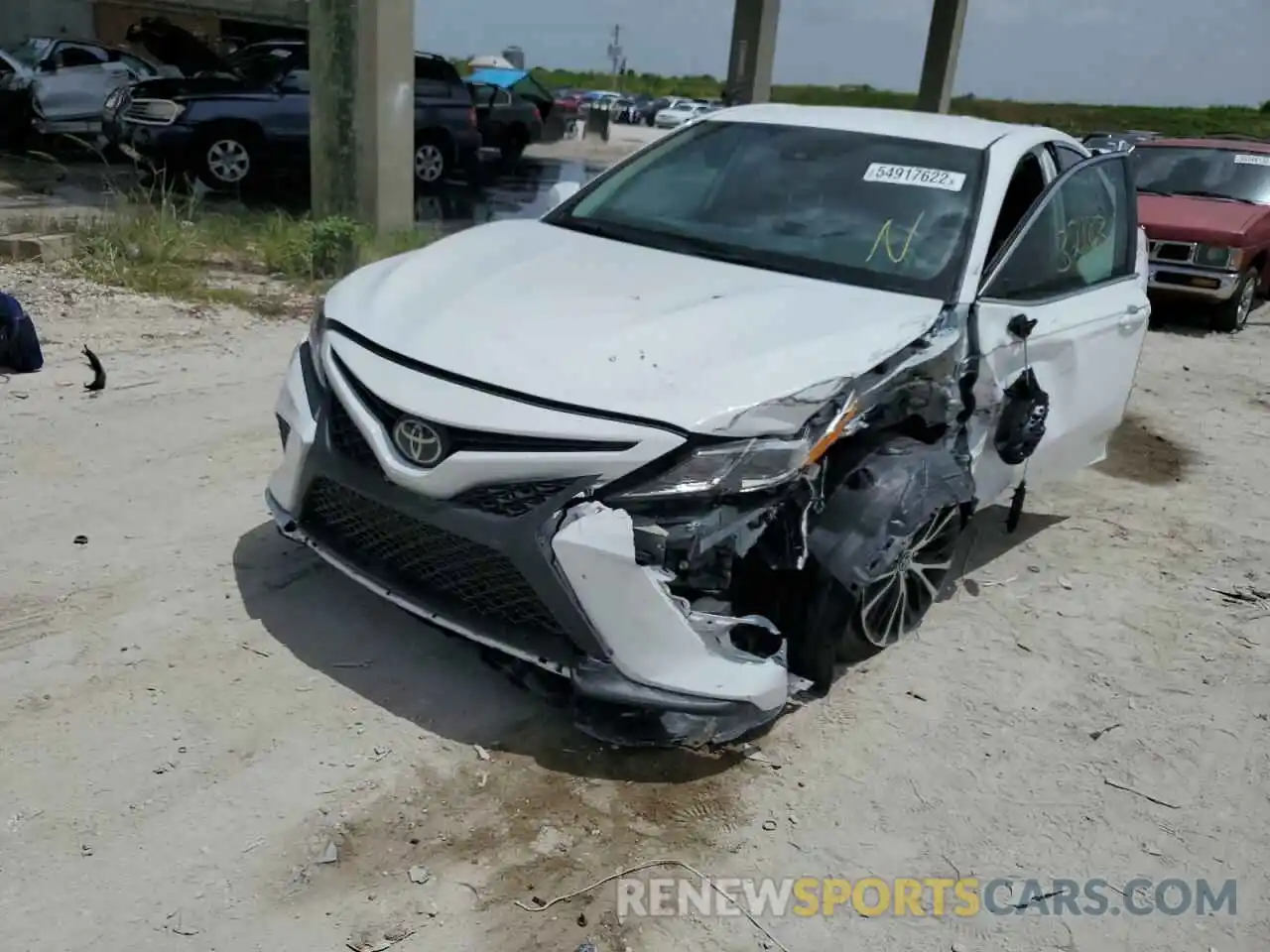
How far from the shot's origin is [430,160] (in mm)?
13859

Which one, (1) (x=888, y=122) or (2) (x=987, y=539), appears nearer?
(1) (x=888, y=122)

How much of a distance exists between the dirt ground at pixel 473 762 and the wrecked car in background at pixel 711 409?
0.25m

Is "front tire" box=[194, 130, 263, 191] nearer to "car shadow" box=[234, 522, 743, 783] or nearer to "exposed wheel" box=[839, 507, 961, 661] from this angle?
"car shadow" box=[234, 522, 743, 783]

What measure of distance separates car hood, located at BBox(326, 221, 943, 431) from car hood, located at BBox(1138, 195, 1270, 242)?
23.8 ft

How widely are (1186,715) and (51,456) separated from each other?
4411 millimetres

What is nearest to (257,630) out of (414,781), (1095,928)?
(414,781)

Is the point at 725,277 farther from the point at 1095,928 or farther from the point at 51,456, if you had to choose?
the point at 51,456

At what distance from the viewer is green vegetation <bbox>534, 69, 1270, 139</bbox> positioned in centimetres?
4625

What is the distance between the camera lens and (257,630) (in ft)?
11.4

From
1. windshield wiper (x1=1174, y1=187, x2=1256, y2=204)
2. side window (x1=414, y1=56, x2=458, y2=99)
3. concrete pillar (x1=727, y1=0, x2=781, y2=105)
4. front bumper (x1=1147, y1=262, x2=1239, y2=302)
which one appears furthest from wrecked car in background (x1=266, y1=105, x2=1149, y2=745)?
concrete pillar (x1=727, y1=0, x2=781, y2=105)

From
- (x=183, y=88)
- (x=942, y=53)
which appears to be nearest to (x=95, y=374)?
(x=183, y=88)

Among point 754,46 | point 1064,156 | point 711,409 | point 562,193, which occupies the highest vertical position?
point 754,46

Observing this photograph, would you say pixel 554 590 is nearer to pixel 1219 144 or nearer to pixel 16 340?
pixel 16 340
